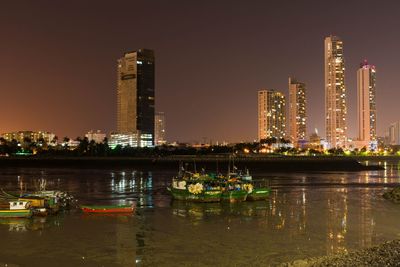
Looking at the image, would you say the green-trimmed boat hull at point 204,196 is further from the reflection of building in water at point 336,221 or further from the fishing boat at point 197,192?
the reflection of building in water at point 336,221

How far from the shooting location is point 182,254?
21.7m

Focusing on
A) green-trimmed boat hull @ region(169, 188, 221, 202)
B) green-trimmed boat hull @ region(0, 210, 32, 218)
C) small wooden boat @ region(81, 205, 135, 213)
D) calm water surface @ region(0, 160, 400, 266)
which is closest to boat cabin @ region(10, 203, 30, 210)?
green-trimmed boat hull @ region(0, 210, 32, 218)

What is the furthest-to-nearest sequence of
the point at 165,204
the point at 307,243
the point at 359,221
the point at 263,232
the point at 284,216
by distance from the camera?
the point at 165,204 < the point at 284,216 < the point at 359,221 < the point at 263,232 < the point at 307,243

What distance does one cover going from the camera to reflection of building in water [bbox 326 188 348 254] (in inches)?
919

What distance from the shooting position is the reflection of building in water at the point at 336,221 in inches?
919

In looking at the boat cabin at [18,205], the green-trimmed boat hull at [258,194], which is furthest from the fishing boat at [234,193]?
the boat cabin at [18,205]

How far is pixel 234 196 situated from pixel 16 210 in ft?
56.8

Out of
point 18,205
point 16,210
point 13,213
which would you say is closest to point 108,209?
point 18,205

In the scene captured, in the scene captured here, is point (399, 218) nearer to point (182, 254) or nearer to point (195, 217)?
point (195, 217)

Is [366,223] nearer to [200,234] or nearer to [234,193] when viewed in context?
[200,234]

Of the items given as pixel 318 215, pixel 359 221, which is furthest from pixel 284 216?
pixel 359 221

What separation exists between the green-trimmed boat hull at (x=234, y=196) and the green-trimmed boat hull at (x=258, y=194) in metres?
0.71

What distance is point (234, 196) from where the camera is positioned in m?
41.0

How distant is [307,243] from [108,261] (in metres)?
9.57
